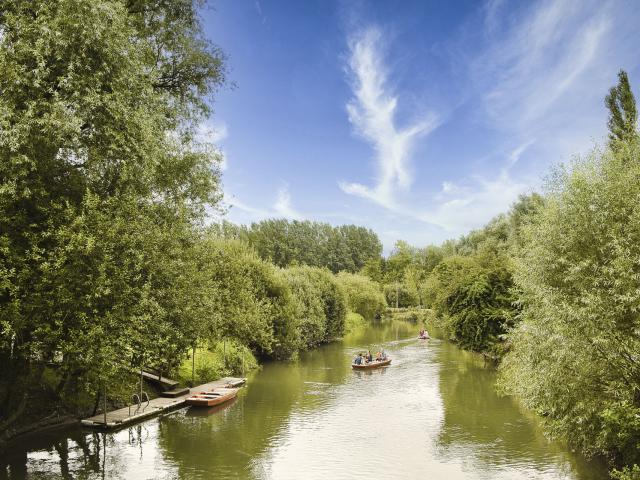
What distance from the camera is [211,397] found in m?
31.2

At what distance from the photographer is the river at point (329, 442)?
20.0 m

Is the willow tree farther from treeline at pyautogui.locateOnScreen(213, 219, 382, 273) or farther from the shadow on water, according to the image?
treeline at pyautogui.locateOnScreen(213, 219, 382, 273)

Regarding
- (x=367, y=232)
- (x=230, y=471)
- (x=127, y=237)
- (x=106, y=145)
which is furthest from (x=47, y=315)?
(x=367, y=232)

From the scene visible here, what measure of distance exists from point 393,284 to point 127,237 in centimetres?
10731

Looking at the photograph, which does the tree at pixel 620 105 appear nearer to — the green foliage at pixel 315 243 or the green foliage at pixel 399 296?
the green foliage at pixel 399 296

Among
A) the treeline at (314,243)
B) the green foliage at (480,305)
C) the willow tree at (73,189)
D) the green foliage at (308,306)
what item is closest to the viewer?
the willow tree at (73,189)

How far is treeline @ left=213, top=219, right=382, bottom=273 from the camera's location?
138375 mm

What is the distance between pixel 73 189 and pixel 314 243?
130 meters

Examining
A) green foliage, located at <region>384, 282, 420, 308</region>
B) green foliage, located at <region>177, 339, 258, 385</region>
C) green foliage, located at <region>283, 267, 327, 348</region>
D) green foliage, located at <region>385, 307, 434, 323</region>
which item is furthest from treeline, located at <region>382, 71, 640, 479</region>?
green foliage, located at <region>384, 282, 420, 308</region>

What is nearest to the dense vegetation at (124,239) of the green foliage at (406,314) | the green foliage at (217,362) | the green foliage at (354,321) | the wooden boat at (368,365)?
the green foliage at (217,362)

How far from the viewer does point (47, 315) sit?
18.1m

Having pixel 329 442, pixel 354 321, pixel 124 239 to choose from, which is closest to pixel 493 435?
pixel 329 442

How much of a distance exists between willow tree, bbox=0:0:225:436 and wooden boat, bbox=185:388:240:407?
968 centimetres

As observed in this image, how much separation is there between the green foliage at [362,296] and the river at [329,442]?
53.9m
